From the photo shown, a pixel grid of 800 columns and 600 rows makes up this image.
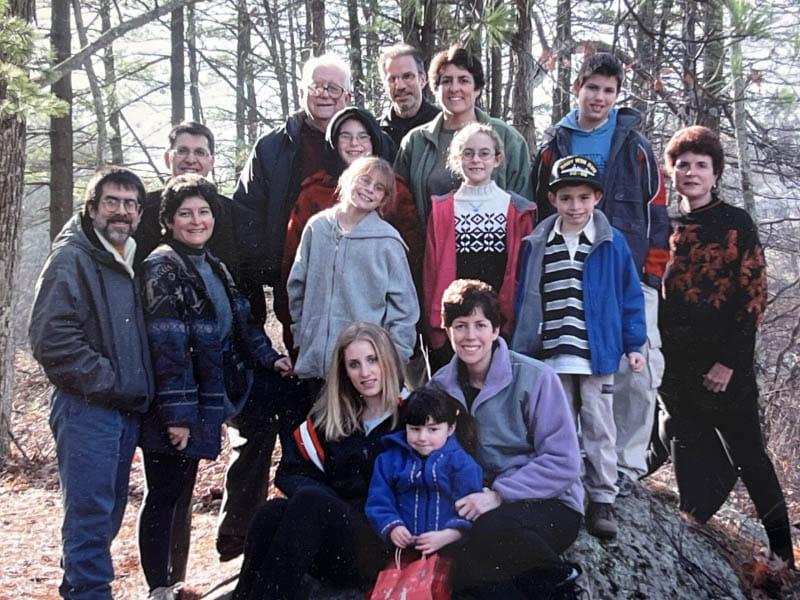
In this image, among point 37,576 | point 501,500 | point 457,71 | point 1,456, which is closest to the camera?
point 501,500

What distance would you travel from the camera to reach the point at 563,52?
866 cm

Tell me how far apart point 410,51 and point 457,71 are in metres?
0.46

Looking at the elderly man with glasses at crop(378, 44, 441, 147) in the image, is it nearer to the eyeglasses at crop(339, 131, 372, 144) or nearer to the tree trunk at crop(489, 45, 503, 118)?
the eyeglasses at crop(339, 131, 372, 144)

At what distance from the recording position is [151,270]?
3.85 m

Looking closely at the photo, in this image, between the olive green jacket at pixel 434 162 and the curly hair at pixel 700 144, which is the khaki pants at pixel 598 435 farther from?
the curly hair at pixel 700 144

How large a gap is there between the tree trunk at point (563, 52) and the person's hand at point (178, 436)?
6130 mm

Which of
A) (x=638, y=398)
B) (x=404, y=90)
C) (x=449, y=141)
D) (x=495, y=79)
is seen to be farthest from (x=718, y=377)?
(x=495, y=79)

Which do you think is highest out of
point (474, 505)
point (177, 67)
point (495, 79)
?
point (177, 67)

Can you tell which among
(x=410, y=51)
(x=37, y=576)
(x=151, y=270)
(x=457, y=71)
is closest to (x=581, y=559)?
(x=151, y=270)

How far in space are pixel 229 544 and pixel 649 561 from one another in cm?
247

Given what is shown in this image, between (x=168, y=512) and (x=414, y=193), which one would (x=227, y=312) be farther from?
(x=414, y=193)

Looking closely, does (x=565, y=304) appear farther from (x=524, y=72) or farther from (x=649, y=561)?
(x=524, y=72)

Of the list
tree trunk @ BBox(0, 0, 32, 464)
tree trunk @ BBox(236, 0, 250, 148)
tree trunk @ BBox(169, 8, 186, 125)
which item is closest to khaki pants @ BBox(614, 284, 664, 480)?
tree trunk @ BBox(0, 0, 32, 464)

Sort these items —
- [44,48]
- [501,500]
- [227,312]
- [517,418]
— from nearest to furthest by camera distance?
[501,500] < [517,418] < [227,312] < [44,48]
